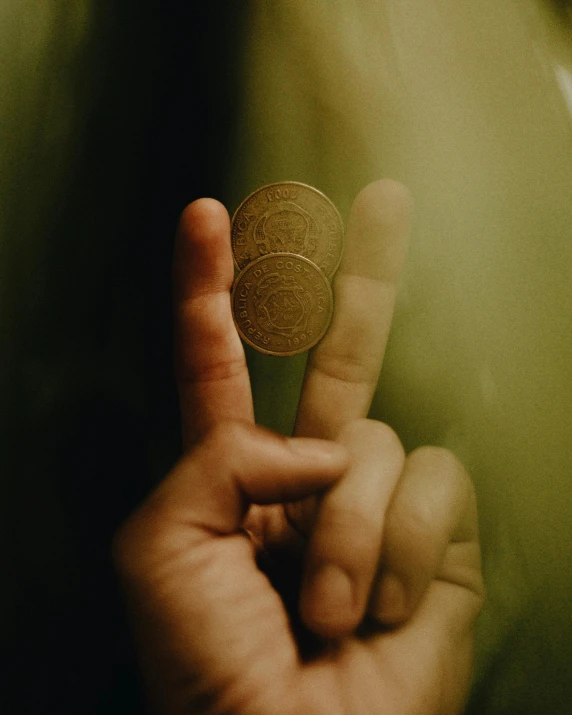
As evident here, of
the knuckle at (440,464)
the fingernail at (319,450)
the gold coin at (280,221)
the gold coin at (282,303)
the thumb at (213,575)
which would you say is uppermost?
the gold coin at (280,221)

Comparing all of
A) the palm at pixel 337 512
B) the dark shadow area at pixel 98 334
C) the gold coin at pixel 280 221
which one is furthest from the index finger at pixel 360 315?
the dark shadow area at pixel 98 334

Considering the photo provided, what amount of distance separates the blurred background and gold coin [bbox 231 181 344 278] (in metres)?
0.23

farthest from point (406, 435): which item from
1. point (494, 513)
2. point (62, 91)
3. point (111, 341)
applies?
point (62, 91)

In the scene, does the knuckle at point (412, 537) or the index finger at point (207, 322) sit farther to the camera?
the index finger at point (207, 322)

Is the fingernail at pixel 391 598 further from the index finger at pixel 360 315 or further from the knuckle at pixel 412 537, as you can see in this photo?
the index finger at pixel 360 315

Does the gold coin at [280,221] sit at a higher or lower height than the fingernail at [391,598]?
higher

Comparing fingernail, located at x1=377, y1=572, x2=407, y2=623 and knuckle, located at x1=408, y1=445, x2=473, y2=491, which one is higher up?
knuckle, located at x1=408, y1=445, x2=473, y2=491

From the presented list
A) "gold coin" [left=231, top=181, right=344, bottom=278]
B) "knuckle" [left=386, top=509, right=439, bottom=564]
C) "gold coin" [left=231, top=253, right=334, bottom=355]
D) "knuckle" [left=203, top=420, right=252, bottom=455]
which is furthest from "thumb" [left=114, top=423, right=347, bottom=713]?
"gold coin" [left=231, top=181, right=344, bottom=278]

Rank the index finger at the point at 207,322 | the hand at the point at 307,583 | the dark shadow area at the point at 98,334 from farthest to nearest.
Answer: the dark shadow area at the point at 98,334 → the index finger at the point at 207,322 → the hand at the point at 307,583

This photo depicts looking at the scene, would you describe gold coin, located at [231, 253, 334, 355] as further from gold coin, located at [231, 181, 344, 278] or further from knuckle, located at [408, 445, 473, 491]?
knuckle, located at [408, 445, 473, 491]

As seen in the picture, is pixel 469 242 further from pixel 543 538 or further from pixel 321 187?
pixel 543 538

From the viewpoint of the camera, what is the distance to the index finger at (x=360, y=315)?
35.1 inches

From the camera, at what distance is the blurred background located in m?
1.06

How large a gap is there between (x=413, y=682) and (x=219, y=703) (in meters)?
0.29
